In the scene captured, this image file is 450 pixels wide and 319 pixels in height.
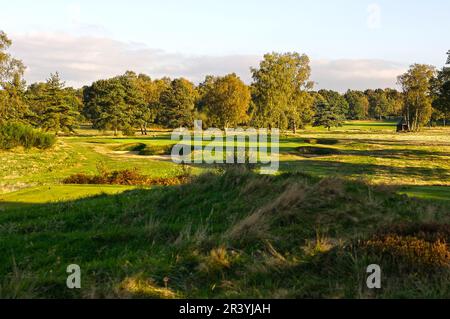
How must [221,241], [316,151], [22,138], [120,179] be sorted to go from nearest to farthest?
[221,241] → [120,179] → [22,138] → [316,151]

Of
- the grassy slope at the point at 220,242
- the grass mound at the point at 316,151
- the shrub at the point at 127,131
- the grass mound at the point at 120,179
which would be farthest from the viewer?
the shrub at the point at 127,131

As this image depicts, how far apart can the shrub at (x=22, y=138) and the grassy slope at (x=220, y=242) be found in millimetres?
37964

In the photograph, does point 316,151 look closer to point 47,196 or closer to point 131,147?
point 131,147

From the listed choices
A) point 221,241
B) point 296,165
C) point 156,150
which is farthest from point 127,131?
point 221,241

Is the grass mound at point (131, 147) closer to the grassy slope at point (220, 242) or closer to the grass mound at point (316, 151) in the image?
the grass mound at point (316, 151)

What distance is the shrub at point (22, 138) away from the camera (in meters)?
47.2

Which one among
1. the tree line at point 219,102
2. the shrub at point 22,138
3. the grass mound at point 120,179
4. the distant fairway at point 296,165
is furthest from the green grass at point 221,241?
the tree line at point 219,102

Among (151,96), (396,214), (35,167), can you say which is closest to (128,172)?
(35,167)

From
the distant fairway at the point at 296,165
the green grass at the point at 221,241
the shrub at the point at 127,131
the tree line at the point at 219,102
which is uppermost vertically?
the tree line at the point at 219,102

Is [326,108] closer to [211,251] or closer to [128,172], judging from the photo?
[128,172]

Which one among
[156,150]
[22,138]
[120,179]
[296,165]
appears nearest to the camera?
[120,179]

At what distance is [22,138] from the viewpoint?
49250 millimetres

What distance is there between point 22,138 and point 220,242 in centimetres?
4802

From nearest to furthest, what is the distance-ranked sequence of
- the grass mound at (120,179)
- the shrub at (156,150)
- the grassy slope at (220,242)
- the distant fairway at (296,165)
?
the grassy slope at (220,242) < the distant fairway at (296,165) < the grass mound at (120,179) < the shrub at (156,150)
